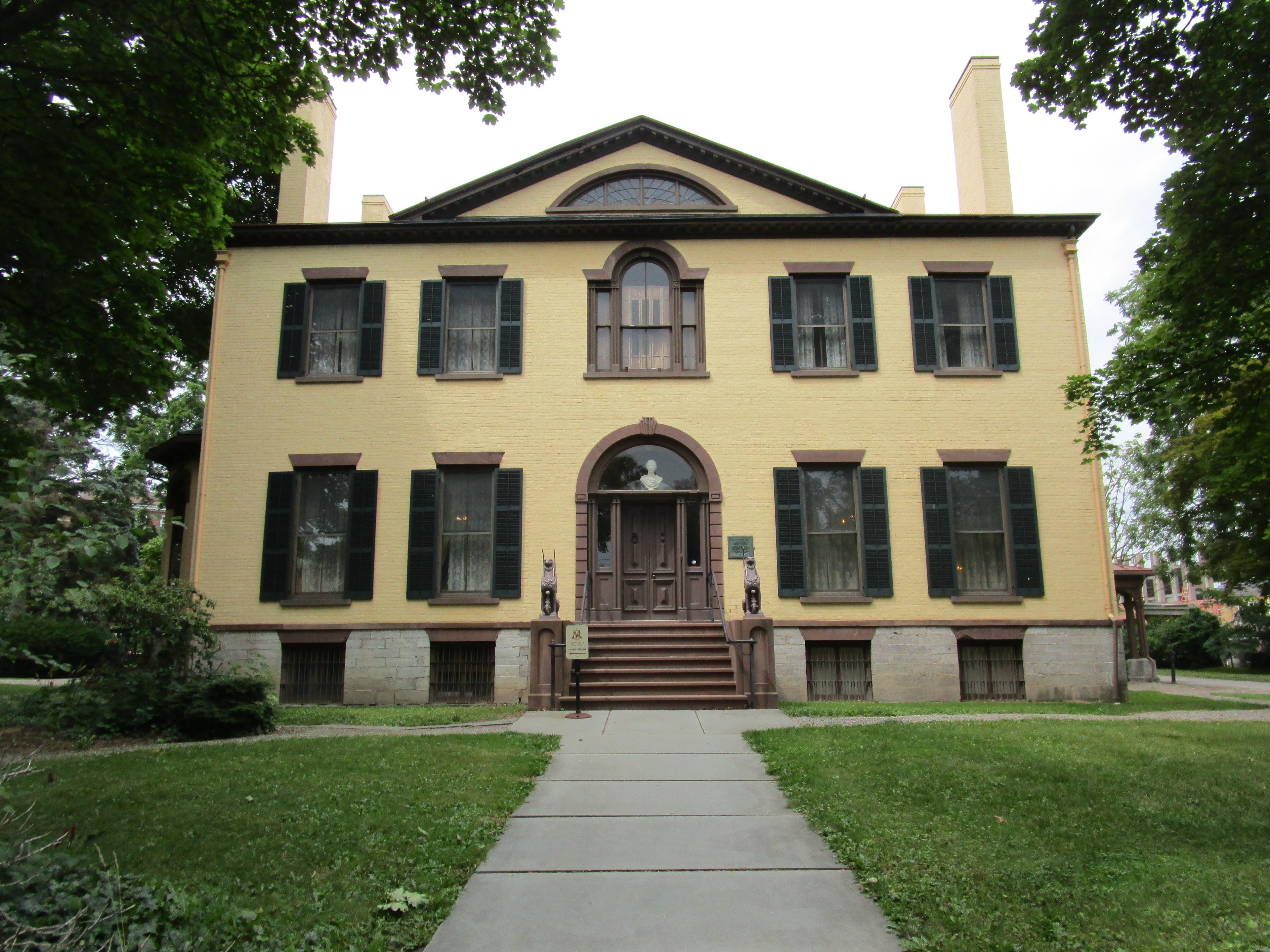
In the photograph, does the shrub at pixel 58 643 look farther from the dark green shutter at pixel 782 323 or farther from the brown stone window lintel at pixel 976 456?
the brown stone window lintel at pixel 976 456

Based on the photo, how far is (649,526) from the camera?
665 inches

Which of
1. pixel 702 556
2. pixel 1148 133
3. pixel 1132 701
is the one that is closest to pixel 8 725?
pixel 702 556

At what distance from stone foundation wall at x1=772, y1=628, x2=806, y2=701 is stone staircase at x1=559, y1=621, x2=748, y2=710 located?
1293 mm

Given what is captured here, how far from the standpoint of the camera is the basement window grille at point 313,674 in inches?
632

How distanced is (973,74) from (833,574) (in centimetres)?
1097

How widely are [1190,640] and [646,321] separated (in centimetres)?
2878

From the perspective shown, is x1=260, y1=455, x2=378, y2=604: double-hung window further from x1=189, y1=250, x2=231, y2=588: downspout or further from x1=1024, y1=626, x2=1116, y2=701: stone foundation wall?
x1=1024, y1=626, x2=1116, y2=701: stone foundation wall

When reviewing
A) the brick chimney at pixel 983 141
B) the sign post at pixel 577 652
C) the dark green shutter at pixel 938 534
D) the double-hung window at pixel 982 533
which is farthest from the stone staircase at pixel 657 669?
the brick chimney at pixel 983 141

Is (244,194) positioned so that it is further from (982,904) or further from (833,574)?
(982,904)

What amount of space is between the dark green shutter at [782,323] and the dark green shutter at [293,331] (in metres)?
9.04

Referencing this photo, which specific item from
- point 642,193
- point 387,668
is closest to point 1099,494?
point 642,193

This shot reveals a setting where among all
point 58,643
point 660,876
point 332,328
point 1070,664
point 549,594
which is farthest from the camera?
point 58,643

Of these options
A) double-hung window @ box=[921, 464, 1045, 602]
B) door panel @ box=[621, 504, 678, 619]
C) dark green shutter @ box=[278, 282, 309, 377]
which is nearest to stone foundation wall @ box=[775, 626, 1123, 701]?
double-hung window @ box=[921, 464, 1045, 602]

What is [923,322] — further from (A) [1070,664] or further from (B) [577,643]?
(B) [577,643]
